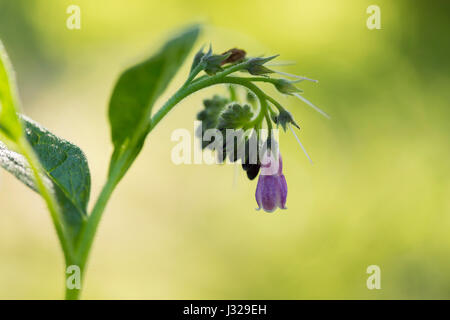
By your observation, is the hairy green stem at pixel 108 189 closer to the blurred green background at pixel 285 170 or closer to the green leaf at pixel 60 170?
the green leaf at pixel 60 170

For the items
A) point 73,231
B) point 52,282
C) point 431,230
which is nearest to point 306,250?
point 431,230

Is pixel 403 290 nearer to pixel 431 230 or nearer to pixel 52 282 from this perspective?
pixel 431 230

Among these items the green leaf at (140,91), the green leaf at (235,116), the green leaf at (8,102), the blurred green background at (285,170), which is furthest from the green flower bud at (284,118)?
the blurred green background at (285,170)

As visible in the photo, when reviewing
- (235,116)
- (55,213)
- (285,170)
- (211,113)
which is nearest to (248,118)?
(235,116)

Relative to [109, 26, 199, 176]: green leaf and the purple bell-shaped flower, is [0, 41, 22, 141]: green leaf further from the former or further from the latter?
the purple bell-shaped flower

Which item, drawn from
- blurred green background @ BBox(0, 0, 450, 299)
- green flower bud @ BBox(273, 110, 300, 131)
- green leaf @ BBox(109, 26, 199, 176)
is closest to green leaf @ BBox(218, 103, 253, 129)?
green flower bud @ BBox(273, 110, 300, 131)
